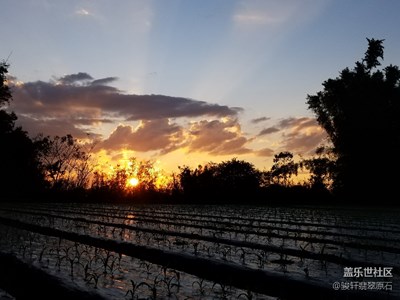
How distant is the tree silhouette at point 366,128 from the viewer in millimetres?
35938

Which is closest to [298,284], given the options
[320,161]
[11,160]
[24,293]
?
[24,293]

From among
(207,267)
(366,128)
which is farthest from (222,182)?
(207,267)

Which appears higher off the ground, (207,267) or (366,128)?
(366,128)

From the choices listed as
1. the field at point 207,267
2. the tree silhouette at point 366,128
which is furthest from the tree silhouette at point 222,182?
the field at point 207,267

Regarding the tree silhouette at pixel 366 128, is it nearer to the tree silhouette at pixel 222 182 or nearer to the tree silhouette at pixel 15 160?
the tree silhouette at pixel 222 182

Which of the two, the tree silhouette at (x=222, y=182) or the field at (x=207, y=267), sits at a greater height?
the tree silhouette at (x=222, y=182)

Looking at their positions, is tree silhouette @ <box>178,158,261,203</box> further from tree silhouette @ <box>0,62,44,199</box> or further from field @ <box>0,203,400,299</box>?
field @ <box>0,203,400,299</box>

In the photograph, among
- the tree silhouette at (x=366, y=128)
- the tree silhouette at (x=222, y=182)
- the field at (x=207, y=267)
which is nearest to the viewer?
the field at (x=207, y=267)

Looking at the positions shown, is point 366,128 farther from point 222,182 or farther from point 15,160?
point 15,160

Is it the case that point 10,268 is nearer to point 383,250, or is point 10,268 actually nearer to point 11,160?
point 383,250

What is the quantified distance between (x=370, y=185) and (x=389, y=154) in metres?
2.92

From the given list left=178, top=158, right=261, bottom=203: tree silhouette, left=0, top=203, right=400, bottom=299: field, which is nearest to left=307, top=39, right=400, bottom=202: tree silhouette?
left=178, top=158, right=261, bottom=203: tree silhouette

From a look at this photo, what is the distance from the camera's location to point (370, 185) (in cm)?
3650

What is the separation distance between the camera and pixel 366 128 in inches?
1417
